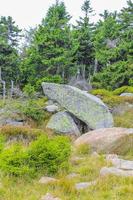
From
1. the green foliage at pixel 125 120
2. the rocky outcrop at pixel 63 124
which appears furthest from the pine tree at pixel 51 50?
the rocky outcrop at pixel 63 124

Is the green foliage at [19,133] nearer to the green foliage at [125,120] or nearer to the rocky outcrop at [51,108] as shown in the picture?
the rocky outcrop at [51,108]

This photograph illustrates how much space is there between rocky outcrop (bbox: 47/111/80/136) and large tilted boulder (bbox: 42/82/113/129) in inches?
21.7

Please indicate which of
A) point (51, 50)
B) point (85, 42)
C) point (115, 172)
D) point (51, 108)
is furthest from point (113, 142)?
point (85, 42)

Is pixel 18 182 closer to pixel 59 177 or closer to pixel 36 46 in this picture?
pixel 59 177

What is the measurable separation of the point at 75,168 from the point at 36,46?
62.6 ft

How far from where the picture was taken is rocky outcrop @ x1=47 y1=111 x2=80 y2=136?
15367 mm

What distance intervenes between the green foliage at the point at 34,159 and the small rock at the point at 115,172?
884mm

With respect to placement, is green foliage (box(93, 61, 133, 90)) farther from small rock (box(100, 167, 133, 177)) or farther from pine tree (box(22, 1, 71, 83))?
small rock (box(100, 167, 133, 177))

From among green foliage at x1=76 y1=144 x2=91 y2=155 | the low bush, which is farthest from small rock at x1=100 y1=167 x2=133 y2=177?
the low bush

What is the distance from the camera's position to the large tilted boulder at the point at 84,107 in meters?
15.9

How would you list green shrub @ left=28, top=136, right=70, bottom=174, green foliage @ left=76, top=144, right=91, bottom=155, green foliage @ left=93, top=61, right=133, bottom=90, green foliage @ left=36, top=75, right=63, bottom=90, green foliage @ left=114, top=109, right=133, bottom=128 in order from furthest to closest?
green foliage @ left=36, top=75, right=63, bottom=90 < green foliage @ left=93, top=61, right=133, bottom=90 < green foliage @ left=114, top=109, right=133, bottom=128 < green foliage @ left=76, top=144, right=91, bottom=155 < green shrub @ left=28, top=136, right=70, bottom=174

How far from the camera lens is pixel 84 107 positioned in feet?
53.3

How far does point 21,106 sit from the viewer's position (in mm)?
17453

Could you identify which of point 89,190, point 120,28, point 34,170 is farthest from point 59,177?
point 120,28
